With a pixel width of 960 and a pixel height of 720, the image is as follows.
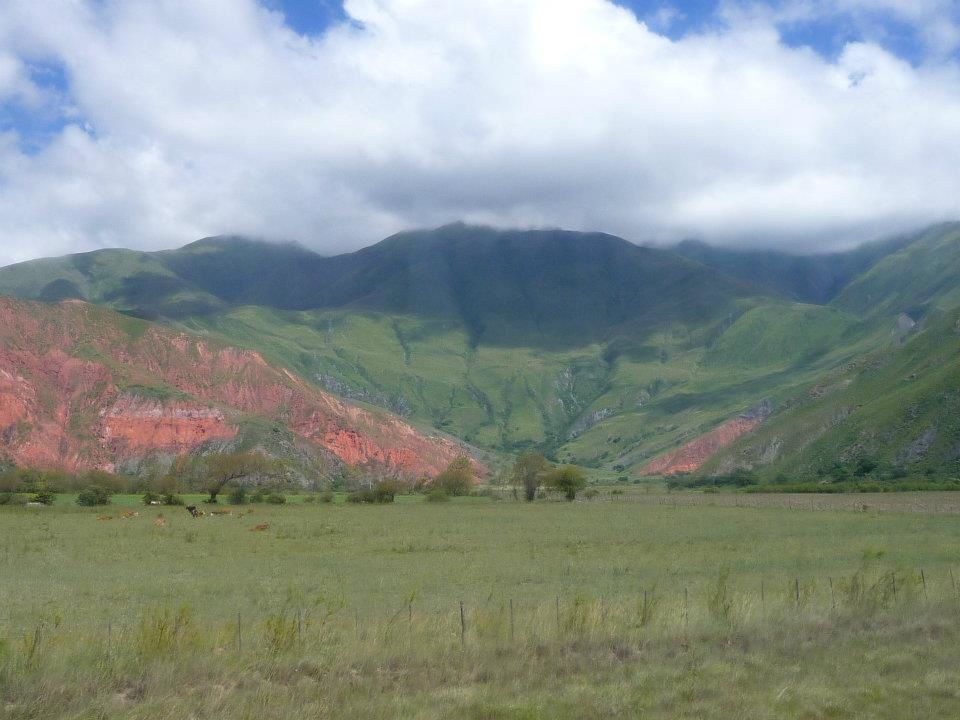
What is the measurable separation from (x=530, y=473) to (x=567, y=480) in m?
4.98

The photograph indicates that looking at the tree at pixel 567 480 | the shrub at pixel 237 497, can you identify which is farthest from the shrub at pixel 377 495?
the tree at pixel 567 480

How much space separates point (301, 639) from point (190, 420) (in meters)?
116

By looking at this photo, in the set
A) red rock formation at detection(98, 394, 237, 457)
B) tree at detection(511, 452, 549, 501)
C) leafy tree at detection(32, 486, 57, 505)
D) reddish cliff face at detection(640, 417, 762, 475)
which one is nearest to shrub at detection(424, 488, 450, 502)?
tree at detection(511, 452, 549, 501)

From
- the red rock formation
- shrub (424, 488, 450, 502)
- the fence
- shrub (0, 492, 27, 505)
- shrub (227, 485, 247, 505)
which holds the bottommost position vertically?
shrub (424, 488, 450, 502)

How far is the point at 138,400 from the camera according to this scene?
120 metres

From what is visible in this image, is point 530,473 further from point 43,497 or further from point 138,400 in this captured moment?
point 138,400

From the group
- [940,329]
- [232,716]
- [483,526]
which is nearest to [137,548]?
[483,526]

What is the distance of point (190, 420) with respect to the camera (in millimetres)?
122188

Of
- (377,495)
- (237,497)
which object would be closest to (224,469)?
(237,497)

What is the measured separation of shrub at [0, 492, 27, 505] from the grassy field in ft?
157

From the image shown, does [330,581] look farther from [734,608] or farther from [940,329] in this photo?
[940,329]

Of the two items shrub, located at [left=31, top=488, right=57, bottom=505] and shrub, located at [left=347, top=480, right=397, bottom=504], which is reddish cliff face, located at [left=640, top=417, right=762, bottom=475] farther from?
shrub, located at [left=31, top=488, right=57, bottom=505]

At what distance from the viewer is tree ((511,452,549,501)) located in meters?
99.0

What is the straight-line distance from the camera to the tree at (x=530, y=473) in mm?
99000
